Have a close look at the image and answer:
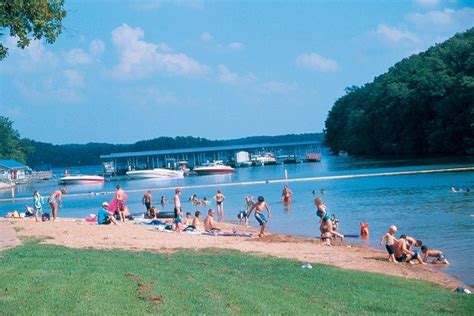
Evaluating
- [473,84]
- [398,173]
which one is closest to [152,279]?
[398,173]

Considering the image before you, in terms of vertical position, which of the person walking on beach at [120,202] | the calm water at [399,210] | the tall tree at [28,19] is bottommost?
the calm water at [399,210]

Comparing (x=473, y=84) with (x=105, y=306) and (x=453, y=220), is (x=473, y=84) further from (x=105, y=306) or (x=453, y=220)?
(x=105, y=306)

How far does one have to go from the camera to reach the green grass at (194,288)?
11031 mm

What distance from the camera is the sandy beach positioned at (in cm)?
1988

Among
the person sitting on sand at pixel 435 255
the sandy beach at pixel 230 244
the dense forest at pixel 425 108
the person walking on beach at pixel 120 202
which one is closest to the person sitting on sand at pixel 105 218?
the sandy beach at pixel 230 244

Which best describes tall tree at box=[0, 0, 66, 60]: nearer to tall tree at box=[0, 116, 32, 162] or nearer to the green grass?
the green grass

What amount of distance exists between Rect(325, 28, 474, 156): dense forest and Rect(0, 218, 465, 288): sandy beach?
6701cm

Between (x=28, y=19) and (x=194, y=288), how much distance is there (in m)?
5.54

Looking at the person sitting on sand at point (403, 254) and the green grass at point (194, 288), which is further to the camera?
the person sitting on sand at point (403, 254)

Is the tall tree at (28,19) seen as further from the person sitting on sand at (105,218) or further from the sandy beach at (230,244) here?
the person sitting on sand at (105,218)

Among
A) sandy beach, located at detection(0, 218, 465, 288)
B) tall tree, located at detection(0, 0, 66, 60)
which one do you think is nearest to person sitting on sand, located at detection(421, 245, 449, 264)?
sandy beach, located at detection(0, 218, 465, 288)

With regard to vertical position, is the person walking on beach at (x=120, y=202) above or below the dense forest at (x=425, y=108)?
below

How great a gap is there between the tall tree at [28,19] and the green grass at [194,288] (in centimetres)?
429

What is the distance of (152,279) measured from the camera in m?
13.6
